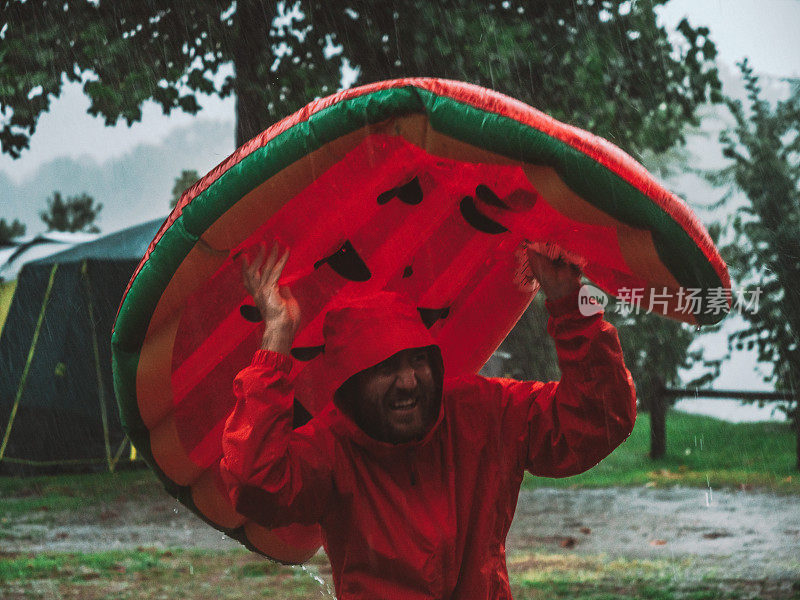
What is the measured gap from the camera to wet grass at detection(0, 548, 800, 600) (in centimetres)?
485

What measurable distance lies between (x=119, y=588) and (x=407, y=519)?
3.63 metres

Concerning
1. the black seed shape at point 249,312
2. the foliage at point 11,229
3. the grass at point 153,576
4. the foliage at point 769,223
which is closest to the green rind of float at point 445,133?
the black seed shape at point 249,312

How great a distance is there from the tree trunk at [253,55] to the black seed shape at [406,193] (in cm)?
336

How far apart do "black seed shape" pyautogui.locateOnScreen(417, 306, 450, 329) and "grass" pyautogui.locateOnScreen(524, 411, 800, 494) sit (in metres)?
5.80

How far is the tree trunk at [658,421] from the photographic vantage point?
9.69 metres

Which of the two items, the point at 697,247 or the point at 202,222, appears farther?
the point at 202,222

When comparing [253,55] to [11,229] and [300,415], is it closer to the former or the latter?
[300,415]

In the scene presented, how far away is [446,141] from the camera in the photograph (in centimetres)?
224

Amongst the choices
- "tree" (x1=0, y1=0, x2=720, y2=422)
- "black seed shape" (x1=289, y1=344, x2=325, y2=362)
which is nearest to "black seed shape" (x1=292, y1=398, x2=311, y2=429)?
"black seed shape" (x1=289, y1=344, x2=325, y2=362)

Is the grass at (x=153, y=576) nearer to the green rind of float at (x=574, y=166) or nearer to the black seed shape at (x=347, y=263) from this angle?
the black seed shape at (x=347, y=263)

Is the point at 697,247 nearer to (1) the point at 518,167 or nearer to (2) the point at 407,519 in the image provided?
(1) the point at 518,167

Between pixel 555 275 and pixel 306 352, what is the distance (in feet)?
3.54

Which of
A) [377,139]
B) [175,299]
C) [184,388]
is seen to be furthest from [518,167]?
[184,388]

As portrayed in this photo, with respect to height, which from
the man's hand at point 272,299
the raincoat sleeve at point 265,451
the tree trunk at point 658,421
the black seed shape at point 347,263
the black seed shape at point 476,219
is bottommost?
the tree trunk at point 658,421
